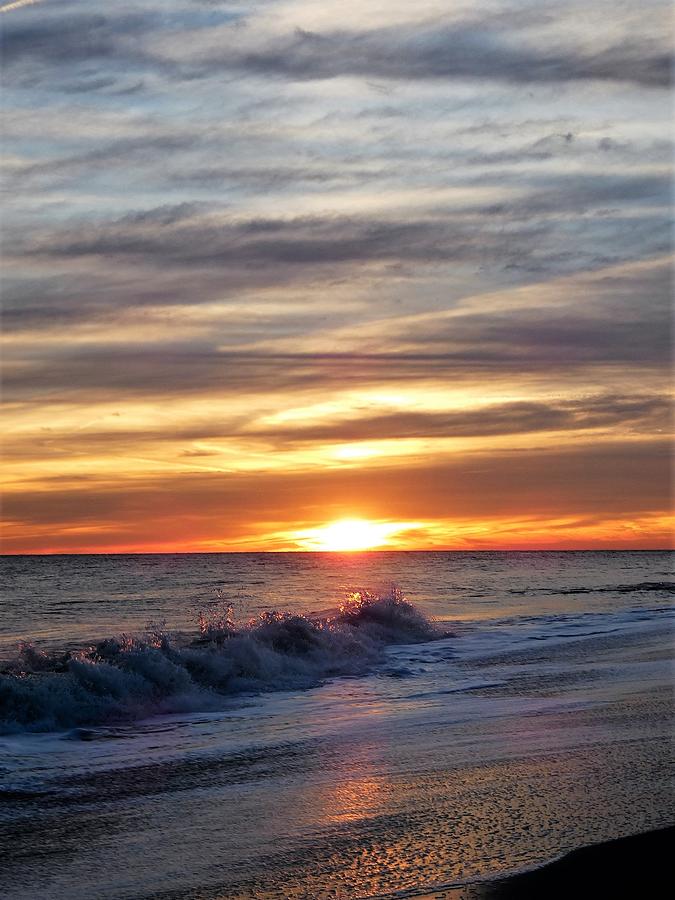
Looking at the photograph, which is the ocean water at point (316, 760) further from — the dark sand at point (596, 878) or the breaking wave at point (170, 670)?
the dark sand at point (596, 878)

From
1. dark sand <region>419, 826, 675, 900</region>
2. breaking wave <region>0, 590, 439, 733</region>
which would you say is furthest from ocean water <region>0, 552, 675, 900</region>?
dark sand <region>419, 826, 675, 900</region>

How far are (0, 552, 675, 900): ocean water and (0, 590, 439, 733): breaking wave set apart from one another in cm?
5

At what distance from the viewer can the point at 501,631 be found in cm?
2947

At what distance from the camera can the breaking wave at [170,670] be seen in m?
14.8

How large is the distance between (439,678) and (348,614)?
12.4 metres

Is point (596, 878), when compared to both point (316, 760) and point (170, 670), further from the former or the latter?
point (170, 670)

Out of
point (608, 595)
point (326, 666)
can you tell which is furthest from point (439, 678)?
point (608, 595)

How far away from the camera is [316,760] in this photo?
36.8 feet

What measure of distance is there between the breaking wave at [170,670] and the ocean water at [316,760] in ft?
0.17

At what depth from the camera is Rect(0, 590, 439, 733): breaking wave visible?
14.8 metres

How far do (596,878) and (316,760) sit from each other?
4.91 metres

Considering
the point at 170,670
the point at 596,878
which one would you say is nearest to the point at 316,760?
the point at 596,878

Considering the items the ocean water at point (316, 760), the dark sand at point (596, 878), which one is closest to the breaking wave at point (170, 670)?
the ocean water at point (316, 760)

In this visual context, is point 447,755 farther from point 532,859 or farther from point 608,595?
point 608,595
